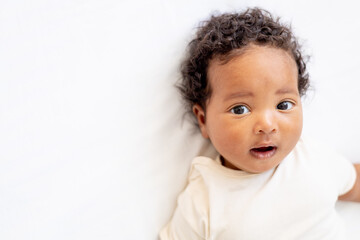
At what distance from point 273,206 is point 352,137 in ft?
1.33

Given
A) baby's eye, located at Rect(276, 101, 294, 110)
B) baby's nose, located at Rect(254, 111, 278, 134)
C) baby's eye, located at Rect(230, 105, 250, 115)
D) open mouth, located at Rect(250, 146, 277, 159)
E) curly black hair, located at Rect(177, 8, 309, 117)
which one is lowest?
open mouth, located at Rect(250, 146, 277, 159)

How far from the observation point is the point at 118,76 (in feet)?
3.15

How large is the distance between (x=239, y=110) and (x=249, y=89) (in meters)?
0.06

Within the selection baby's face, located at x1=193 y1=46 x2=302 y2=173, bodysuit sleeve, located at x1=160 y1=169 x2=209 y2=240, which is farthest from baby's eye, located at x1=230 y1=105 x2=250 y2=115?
bodysuit sleeve, located at x1=160 y1=169 x2=209 y2=240

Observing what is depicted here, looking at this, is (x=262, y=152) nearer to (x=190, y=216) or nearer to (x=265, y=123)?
(x=265, y=123)

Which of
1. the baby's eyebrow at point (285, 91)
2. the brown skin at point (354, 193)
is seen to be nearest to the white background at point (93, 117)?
the baby's eyebrow at point (285, 91)

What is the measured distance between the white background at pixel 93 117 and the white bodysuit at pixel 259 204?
0.25ft

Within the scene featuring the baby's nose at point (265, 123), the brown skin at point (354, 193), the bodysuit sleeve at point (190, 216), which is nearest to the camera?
the baby's nose at point (265, 123)

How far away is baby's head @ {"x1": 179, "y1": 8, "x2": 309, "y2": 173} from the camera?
2.89 ft

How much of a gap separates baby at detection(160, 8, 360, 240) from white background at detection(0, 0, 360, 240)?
2.6 inches

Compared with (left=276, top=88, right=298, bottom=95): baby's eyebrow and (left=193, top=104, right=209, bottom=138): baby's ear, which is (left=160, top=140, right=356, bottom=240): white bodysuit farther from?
(left=276, top=88, right=298, bottom=95): baby's eyebrow

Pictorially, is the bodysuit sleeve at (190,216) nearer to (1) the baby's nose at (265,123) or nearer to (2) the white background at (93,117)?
(2) the white background at (93,117)

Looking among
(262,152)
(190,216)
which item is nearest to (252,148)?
(262,152)

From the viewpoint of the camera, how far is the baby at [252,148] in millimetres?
889
